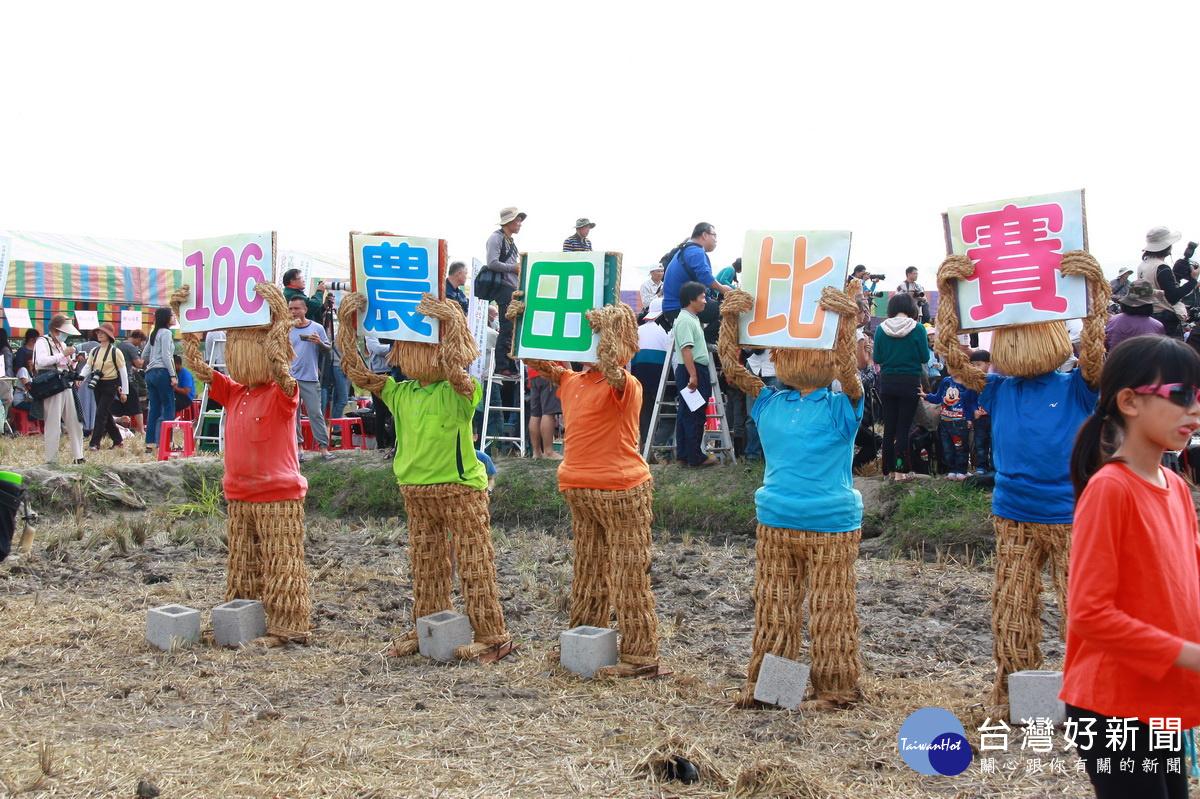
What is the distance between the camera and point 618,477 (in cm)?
544

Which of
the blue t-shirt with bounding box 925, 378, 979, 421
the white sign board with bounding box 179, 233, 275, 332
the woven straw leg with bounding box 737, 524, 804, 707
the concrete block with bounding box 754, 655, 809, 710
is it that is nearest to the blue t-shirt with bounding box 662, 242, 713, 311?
the blue t-shirt with bounding box 925, 378, 979, 421

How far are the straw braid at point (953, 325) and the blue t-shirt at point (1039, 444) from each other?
0.18 meters

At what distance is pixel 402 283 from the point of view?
5887 mm

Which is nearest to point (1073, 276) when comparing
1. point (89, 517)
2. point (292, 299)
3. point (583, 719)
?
point (583, 719)

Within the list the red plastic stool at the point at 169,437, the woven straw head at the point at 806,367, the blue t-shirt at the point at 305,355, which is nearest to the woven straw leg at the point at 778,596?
the woven straw head at the point at 806,367

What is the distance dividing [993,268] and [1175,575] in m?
2.49

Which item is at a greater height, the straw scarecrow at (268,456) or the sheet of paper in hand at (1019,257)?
the sheet of paper in hand at (1019,257)

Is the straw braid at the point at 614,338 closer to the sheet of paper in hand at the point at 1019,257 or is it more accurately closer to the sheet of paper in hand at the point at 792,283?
the sheet of paper in hand at the point at 792,283

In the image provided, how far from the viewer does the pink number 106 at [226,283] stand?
6.07m

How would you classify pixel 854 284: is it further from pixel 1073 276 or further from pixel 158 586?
pixel 158 586

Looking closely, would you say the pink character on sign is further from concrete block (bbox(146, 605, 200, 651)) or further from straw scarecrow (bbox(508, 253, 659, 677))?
concrete block (bbox(146, 605, 200, 651))

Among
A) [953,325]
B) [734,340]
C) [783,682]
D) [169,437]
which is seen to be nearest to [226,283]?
[734,340]

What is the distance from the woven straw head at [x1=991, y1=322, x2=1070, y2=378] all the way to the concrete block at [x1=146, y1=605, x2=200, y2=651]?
15.2 feet

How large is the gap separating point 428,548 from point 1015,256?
3351mm
